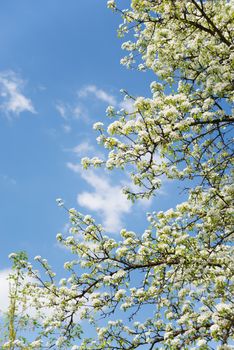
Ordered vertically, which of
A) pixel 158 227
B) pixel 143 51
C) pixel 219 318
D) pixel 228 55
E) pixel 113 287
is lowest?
pixel 219 318

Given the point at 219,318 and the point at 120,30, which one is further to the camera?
the point at 120,30

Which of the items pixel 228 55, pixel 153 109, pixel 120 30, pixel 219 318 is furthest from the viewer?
pixel 120 30

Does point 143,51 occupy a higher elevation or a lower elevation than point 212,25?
higher

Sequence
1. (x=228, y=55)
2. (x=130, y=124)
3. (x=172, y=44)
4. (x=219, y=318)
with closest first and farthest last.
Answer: (x=219, y=318) < (x=130, y=124) < (x=228, y=55) < (x=172, y=44)

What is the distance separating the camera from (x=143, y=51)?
49.4 ft

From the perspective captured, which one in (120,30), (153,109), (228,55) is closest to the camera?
(153,109)

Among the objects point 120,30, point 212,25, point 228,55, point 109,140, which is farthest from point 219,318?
point 120,30

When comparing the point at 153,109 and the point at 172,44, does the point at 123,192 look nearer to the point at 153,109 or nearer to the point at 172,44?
the point at 153,109

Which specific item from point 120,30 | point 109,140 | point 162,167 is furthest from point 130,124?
point 120,30

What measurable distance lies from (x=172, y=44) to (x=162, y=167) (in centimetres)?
388

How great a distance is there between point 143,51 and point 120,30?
1.15 meters

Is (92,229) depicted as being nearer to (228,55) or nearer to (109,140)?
(109,140)

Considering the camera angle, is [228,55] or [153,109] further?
[228,55]

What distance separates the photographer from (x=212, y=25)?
1195 cm
